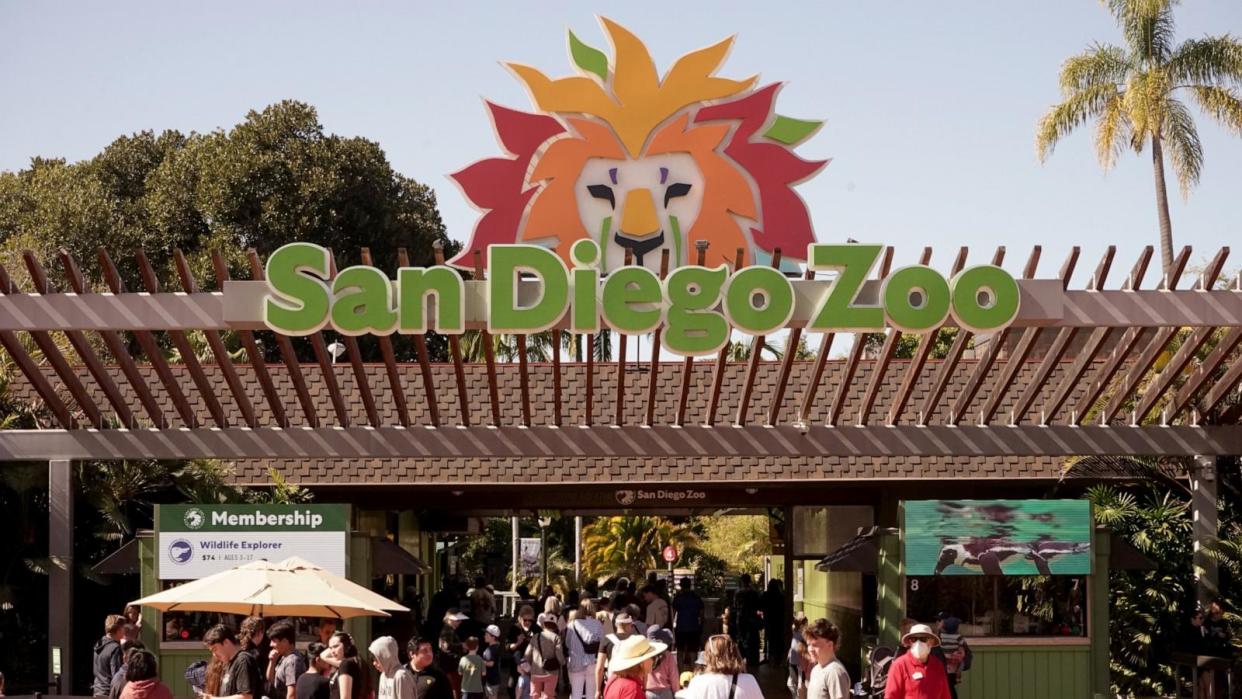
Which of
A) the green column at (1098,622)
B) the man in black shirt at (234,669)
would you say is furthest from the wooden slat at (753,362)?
the man in black shirt at (234,669)

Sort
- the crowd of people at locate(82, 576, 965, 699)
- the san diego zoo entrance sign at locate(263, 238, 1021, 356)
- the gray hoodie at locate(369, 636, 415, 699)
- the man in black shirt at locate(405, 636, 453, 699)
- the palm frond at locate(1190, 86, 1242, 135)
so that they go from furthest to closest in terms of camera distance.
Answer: the palm frond at locate(1190, 86, 1242, 135) → the san diego zoo entrance sign at locate(263, 238, 1021, 356) → the man in black shirt at locate(405, 636, 453, 699) → the gray hoodie at locate(369, 636, 415, 699) → the crowd of people at locate(82, 576, 965, 699)

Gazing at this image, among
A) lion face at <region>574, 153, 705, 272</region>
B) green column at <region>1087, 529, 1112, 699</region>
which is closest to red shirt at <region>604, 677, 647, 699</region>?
green column at <region>1087, 529, 1112, 699</region>

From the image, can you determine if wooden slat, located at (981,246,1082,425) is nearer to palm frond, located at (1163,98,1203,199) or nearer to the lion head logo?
the lion head logo

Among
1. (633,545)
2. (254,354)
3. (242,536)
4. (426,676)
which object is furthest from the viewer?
(633,545)

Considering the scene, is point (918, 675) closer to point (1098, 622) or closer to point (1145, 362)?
point (1098, 622)

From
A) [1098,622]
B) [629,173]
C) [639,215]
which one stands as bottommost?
[1098,622]

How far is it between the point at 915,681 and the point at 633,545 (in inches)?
1627

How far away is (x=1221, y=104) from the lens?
1359 inches

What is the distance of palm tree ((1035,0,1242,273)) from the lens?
34.8 metres

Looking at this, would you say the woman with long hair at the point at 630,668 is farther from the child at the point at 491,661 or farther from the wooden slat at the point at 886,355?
the wooden slat at the point at 886,355

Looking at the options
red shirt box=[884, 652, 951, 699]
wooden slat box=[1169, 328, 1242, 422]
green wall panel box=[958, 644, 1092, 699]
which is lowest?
green wall panel box=[958, 644, 1092, 699]

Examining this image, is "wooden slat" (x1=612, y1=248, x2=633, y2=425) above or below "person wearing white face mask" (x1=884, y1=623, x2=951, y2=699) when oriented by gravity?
above

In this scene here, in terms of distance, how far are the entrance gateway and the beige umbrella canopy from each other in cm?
412

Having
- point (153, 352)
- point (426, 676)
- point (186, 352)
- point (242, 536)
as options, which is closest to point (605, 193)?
point (186, 352)
